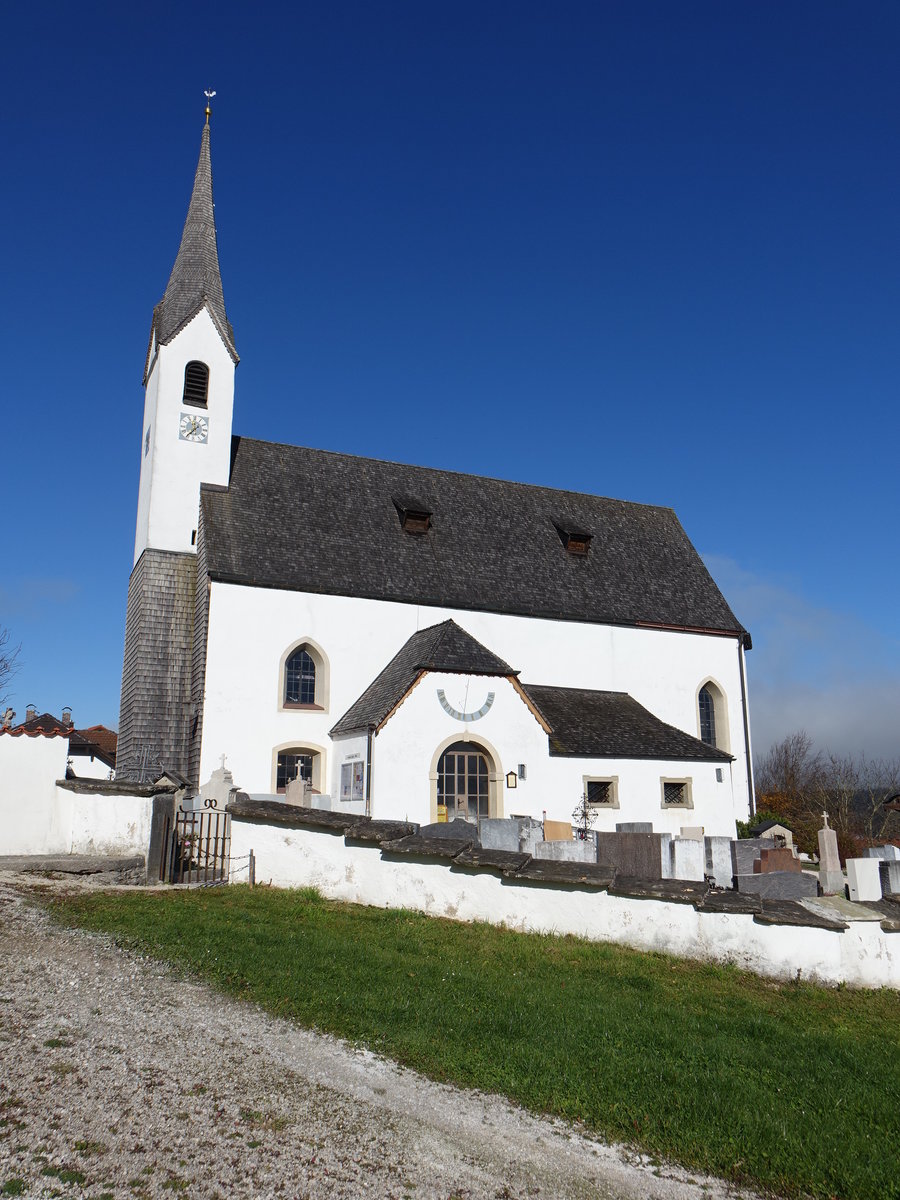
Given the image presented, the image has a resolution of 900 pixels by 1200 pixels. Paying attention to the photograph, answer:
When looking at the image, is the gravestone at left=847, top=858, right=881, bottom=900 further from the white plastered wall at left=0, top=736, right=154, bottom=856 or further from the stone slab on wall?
the stone slab on wall

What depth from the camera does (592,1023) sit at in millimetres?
7648

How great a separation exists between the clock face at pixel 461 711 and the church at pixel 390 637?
51 millimetres

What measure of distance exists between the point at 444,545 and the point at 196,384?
27.3 feet

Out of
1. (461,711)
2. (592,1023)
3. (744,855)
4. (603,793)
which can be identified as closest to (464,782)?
(461,711)

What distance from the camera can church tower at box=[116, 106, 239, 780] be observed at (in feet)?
74.3

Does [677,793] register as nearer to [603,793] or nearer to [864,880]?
[603,793]

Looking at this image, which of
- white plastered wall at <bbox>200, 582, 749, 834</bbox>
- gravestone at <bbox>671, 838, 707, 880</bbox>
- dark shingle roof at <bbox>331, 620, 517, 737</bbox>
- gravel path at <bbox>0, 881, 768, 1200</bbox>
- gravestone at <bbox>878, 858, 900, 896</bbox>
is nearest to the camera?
gravel path at <bbox>0, 881, 768, 1200</bbox>

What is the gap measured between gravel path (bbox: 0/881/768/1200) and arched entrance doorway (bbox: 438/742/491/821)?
13620mm

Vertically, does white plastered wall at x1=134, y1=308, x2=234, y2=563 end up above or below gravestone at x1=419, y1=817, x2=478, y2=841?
above

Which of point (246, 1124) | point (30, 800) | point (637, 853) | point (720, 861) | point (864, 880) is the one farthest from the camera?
point (30, 800)

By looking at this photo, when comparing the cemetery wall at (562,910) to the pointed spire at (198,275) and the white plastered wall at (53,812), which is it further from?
the pointed spire at (198,275)

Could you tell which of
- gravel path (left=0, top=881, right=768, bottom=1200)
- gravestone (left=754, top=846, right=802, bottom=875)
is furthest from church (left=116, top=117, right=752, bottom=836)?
gravel path (left=0, top=881, right=768, bottom=1200)

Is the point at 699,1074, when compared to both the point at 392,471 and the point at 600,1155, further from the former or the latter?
the point at 392,471

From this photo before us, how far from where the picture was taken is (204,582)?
899 inches
